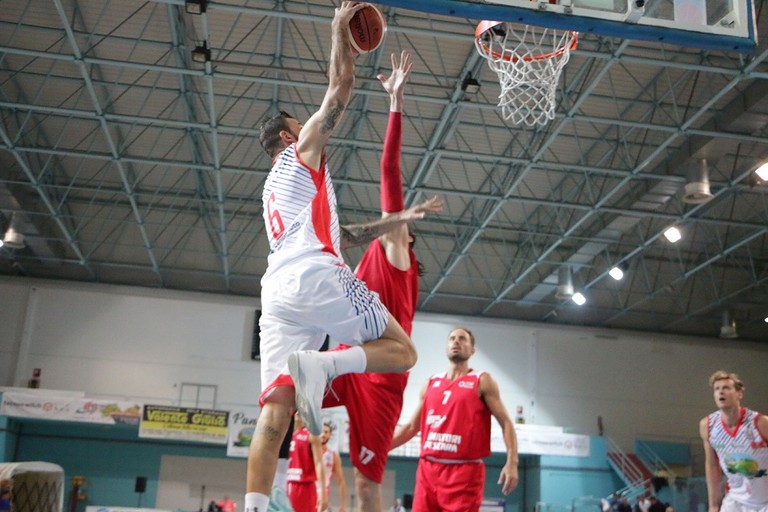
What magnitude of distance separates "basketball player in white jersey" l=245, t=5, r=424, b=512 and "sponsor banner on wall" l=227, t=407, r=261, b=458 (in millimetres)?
20252

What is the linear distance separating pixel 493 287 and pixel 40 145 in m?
13.7

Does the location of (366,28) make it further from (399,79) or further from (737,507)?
(737,507)

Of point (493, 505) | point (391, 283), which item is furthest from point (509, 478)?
point (493, 505)

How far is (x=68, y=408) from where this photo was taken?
23484mm

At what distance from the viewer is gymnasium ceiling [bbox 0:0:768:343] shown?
647 inches

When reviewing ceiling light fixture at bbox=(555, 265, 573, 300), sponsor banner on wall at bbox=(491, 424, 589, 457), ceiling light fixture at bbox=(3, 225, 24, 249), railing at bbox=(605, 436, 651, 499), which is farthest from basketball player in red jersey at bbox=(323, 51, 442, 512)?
railing at bbox=(605, 436, 651, 499)

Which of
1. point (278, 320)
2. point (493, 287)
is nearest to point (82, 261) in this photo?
point (493, 287)

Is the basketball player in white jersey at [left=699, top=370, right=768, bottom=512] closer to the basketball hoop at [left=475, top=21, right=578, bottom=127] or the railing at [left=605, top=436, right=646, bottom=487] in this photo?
the basketball hoop at [left=475, top=21, right=578, bottom=127]

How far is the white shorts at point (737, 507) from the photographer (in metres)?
7.24

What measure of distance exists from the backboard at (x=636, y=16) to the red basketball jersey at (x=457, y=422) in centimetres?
286

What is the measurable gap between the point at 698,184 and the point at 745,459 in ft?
38.0

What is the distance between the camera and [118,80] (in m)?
18.2

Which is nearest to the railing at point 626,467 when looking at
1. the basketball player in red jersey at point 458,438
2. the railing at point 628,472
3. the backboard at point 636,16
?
the railing at point 628,472

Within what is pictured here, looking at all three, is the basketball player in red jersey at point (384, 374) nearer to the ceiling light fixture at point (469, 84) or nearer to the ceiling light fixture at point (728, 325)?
the ceiling light fixture at point (469, 84)
